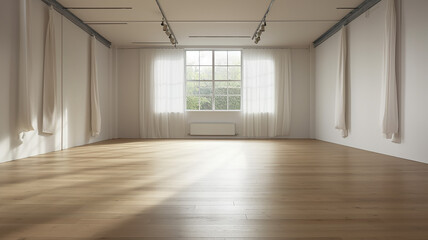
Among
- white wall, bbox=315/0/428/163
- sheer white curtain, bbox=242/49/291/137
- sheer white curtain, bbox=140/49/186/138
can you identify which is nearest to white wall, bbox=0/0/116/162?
sheer white curtain, bbox=140/49/186/138

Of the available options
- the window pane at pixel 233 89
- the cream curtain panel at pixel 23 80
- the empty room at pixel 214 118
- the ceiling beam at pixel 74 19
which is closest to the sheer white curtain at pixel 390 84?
the empty room at pixel 214 118

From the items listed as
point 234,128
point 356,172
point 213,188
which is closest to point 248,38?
point 234,128

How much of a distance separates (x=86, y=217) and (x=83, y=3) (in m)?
5.76

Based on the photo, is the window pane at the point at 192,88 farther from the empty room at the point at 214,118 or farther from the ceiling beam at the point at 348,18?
the ceiling beam at the point at 348,18

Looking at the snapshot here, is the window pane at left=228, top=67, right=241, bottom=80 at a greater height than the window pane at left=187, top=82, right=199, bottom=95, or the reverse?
the window pane at left=228, top=67, right=241, bottom=80

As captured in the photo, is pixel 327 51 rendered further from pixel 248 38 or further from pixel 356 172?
pixel 356 172

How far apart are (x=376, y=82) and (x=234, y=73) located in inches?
206

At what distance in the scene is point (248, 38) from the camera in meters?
9.05

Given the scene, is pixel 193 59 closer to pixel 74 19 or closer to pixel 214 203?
pixel 74 19

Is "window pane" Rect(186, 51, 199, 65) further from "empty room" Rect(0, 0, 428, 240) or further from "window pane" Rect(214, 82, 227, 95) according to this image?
"window pane" Rect(214, 82, 227, 95)

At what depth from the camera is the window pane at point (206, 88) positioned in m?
10.3

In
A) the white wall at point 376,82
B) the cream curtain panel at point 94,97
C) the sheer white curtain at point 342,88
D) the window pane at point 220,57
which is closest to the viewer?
the white wall at point 376,82

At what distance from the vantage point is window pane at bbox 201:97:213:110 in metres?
10.3

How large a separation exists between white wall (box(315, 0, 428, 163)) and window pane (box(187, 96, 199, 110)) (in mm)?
4267
